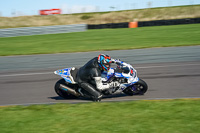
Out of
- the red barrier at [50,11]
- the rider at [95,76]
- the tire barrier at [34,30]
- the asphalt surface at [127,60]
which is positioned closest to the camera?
the rider at [95,76]

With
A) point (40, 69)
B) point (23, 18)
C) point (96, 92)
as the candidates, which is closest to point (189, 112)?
point (96, 92)

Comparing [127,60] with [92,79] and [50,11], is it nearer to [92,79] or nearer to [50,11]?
[92,79]

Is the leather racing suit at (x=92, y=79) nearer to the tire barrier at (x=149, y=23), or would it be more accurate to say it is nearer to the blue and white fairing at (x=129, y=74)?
the blue and white fairing at (x=129, y=74)

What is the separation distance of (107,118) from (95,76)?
6.49 ft

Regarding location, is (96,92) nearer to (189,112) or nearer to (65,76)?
(65,76)

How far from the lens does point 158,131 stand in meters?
5.81

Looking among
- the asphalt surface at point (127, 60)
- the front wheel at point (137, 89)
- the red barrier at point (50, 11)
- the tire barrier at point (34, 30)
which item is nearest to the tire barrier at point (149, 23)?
the tire barrier at point (34, 30)

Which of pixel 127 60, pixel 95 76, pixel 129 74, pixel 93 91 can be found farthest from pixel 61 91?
pixel 127 60

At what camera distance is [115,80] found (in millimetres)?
8758

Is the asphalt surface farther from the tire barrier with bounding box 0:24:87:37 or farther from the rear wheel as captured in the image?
the tire barrier with bounding box 0:24:87:37

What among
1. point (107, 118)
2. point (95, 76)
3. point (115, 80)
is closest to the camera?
point (107, 118)

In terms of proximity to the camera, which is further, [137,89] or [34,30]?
[34,30]

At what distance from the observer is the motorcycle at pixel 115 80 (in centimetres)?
865

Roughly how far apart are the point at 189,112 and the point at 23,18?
152 feet
